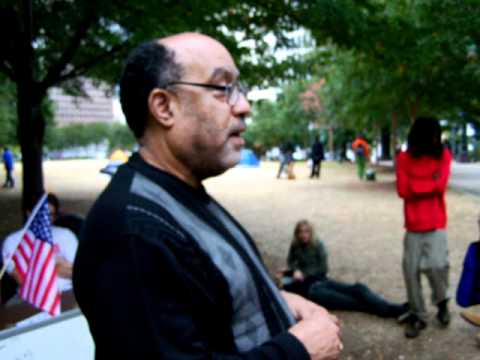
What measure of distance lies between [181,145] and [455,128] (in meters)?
37.8

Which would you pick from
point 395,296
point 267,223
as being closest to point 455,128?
point 267,223

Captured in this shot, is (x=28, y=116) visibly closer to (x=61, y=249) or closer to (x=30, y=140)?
(x=30, y=140)

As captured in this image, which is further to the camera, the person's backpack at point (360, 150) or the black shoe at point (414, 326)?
the person's backpack at point (360, 150)

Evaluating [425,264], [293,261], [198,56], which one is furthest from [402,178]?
[198,56]

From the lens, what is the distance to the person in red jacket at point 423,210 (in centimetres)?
419

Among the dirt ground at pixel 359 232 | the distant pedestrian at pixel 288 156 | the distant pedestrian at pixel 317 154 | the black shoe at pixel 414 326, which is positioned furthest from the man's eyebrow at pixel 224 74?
the distant pedestrian at pixel 288 156

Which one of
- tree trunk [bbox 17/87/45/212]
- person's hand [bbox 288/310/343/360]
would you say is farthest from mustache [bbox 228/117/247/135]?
tree trunk [bbox 17/87/45/212]

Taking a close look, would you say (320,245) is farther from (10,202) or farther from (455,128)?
(455,128)

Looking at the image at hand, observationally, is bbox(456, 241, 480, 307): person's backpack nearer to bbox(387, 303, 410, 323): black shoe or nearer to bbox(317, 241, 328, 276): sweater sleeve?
bbox(387, 303, 410, 323): black shoe

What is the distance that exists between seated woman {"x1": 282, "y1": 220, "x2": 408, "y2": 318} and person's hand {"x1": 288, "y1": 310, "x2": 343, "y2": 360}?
12.4 ft

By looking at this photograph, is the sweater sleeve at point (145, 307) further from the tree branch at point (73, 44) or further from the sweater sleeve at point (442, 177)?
the tree branch at point (73, 44)

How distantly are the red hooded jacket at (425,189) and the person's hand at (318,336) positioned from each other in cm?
327

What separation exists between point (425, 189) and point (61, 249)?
3249 millimetres

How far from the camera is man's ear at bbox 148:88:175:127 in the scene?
1122 mm
